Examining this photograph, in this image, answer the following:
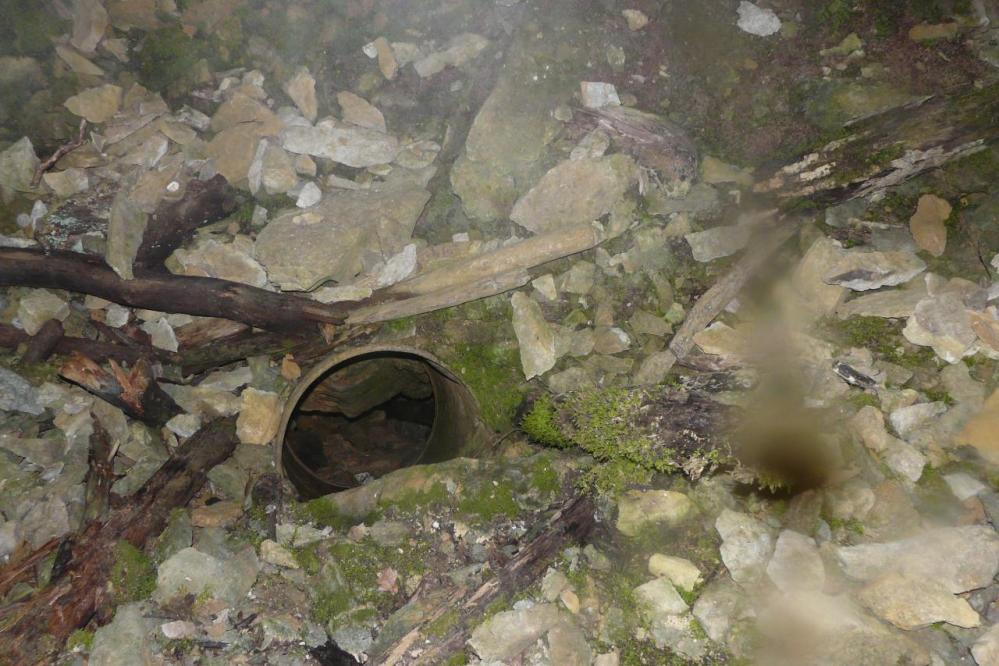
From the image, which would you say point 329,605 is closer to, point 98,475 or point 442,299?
point 98,475

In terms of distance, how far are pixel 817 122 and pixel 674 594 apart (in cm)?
338

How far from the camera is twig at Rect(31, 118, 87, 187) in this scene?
4.25 m

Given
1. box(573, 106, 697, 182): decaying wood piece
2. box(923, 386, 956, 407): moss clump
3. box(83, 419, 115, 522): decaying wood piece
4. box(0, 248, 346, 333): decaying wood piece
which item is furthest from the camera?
box(573, 106, 697, 182): decaying wood piece

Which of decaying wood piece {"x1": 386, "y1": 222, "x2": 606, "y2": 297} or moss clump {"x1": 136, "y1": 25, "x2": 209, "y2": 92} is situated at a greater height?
moss clump {"x1": 136, "y1": 25, "x2": 209, "y2": 92}

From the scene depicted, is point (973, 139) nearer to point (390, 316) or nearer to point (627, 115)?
point (627, 115)

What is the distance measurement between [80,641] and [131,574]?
39 centimetres

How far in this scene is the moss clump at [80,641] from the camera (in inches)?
126

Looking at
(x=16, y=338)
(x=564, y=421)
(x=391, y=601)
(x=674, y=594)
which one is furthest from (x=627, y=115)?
(x=16, y=338)

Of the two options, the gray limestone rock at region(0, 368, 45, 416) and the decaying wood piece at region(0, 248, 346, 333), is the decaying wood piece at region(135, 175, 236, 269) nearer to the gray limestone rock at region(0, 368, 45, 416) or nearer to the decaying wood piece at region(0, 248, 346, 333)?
the decaying wood piece at region(0, 248, 346, 333)

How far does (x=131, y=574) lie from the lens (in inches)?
136

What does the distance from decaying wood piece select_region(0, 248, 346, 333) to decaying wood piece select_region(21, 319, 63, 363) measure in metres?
0.29

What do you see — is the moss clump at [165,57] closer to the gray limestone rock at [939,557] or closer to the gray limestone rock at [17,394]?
the gray limestone rock at [17,394]

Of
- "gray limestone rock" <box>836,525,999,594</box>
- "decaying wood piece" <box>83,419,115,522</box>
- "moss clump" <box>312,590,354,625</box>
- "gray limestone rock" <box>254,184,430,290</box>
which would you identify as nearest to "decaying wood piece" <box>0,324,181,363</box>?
"decaying wood piece" <box>83,419,115,522</box>

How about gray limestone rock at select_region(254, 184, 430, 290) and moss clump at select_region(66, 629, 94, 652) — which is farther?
gray limestone rock at select_region(254, 184, 430, 290)
